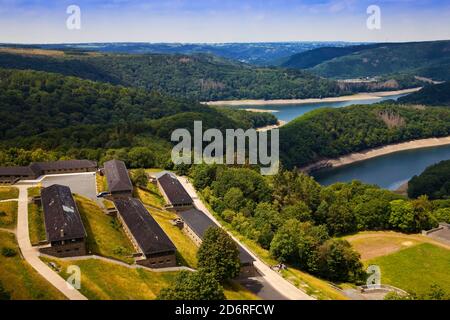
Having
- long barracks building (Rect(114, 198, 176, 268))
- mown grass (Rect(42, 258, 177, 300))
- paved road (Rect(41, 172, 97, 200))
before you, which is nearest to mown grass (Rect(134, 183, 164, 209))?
paved road (Rect(41, 172, 97, 200))

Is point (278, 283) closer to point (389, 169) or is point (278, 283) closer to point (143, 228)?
point (143, 228)

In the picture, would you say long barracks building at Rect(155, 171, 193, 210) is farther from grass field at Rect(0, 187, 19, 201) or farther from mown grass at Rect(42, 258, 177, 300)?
mown grass at Rect(42, 258, 177, 300)

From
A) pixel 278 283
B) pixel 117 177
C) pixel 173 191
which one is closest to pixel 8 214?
pixel 117 177

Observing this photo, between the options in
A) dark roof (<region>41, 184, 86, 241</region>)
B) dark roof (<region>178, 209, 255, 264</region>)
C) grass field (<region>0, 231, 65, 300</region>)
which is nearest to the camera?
grass field (<region>0, 231, 65, 300</region>)

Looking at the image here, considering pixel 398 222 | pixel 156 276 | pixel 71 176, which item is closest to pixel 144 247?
pixel 156 276

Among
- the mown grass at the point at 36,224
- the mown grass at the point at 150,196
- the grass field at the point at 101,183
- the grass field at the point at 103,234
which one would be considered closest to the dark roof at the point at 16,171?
the grass field at the point at 101,183

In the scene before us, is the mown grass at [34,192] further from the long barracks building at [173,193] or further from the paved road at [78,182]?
the long barracks building at [173,193]

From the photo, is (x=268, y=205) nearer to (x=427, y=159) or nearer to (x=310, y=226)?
(x=310, y=226)
